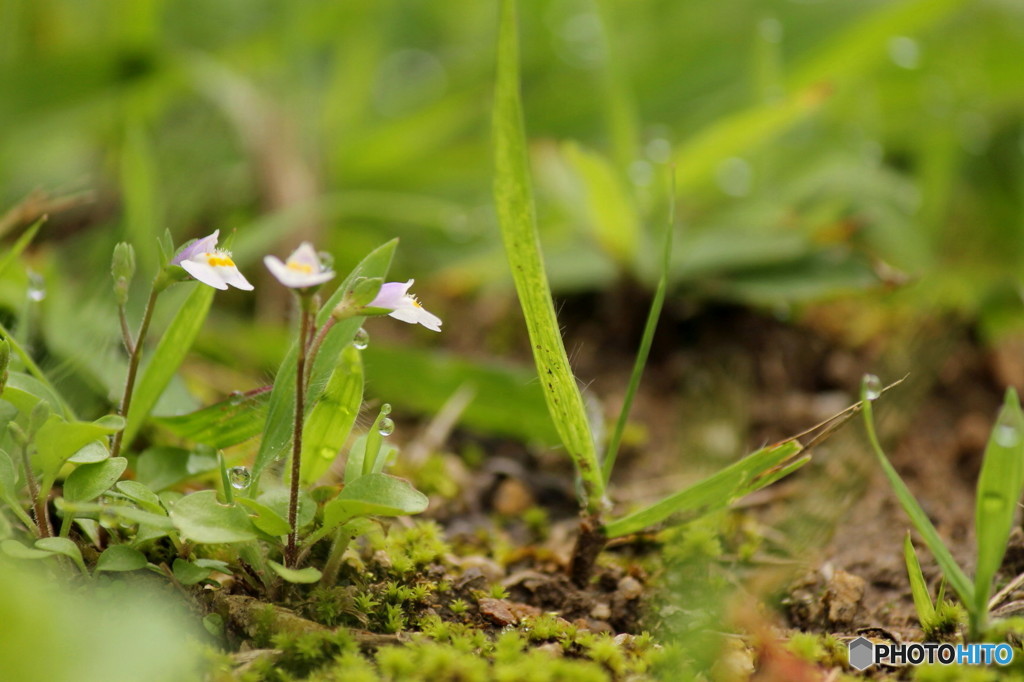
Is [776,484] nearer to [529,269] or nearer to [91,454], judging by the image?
[529,269]

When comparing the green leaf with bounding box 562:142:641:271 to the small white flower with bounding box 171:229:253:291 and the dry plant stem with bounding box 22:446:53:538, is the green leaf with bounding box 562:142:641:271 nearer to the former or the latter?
the small white flower with bounding box 171:229:253:291

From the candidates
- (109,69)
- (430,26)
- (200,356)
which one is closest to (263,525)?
Result: (200,356)

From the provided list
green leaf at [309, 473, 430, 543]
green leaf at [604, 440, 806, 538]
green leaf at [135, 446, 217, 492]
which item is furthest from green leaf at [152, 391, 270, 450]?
green leaf at [604, 440, 806, 538]

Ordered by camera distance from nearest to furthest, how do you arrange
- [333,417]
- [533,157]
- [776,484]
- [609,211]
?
1. [333,417]
2. [776,484]
3. [609,211]
4. [533,157]

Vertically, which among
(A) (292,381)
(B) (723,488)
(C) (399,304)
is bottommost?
(B) (723,488)

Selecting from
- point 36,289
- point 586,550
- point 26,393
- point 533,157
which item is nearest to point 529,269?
point 586,550

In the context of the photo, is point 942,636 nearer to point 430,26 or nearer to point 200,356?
point 200,356

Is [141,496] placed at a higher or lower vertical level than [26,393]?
lower

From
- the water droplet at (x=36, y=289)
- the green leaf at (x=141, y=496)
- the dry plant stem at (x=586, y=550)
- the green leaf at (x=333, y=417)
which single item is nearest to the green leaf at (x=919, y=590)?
the dry plant stem at (x=586, y=550)
